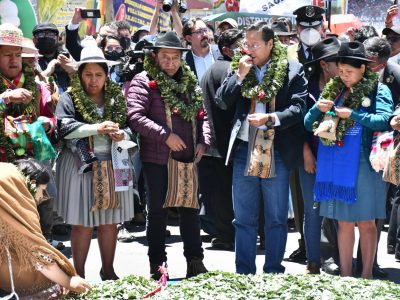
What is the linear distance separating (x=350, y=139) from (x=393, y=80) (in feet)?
3.47

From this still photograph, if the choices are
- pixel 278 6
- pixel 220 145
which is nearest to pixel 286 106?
pixel 220 145

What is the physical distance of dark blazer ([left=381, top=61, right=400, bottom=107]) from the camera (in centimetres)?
795

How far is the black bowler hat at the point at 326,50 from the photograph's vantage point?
301 inches

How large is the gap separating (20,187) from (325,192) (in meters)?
2.91

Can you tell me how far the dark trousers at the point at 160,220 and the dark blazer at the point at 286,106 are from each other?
654 mm

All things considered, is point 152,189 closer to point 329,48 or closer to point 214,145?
point 214,145

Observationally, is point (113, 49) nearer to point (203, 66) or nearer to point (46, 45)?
point (46, 45)

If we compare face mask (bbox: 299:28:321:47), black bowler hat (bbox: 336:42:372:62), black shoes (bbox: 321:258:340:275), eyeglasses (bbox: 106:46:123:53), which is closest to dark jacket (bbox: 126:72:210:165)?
black bowler hat (bbox: 336:42:372:62)

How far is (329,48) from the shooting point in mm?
7723

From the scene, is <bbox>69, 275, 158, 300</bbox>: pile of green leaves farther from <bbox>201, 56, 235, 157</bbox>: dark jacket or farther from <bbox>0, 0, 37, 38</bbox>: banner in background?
<bbox>0, 0, 37, 38</bbox>: banner in background

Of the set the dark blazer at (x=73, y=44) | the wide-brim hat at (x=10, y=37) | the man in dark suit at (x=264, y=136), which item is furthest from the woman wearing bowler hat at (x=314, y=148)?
the dark blazer at (x=73, y=44)

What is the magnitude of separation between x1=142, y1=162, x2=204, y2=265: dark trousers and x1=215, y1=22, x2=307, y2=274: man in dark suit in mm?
514

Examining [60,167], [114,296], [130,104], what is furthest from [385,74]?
[114,296]

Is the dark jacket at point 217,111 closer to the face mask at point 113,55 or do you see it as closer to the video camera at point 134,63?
the video camera at point 134,63
